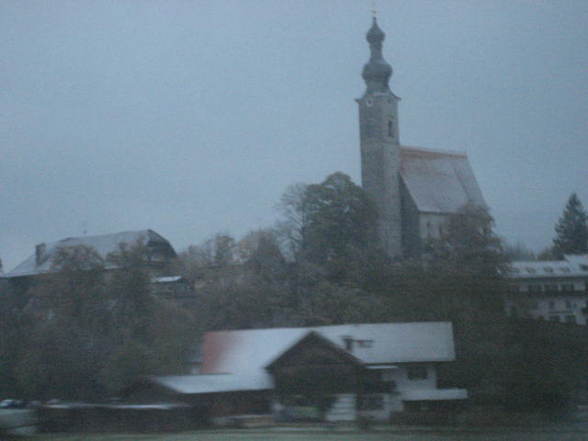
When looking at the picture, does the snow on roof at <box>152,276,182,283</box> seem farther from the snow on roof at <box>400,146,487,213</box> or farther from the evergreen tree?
the snow on roof at <box>400,146,487,213</box>

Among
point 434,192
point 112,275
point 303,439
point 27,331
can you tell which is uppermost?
point 434,192

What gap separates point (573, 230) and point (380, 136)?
23.4 meters

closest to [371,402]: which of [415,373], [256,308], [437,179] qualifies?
[415,373]

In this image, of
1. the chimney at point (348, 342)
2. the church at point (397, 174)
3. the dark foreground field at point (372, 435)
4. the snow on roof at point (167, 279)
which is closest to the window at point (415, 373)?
the chimney at point (348, 342)

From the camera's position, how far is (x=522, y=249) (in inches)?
1485

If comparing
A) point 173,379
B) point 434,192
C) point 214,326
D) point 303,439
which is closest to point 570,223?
point 434,192

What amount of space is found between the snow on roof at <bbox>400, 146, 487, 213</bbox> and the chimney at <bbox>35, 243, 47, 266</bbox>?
104 feet

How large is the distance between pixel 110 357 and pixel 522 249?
1979 cm

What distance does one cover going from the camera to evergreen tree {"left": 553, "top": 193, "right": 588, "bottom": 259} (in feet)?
172

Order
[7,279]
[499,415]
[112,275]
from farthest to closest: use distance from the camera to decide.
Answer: [7,279] → [112,275] → [499,415]

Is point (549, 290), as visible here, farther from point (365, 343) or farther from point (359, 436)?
Answer: point (359, 436)

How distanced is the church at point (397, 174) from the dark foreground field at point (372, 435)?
46908 millimetres

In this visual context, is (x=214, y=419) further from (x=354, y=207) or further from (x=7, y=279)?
(x=354, y=207)

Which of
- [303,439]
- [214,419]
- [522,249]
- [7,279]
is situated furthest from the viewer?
[7,279]
